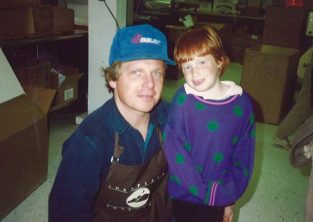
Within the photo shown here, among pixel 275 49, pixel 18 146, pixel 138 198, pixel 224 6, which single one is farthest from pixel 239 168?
A: pixel 224 6

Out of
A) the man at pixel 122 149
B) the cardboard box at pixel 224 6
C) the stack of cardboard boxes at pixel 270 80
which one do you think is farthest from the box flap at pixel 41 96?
the cardboard box at pixel 224 6

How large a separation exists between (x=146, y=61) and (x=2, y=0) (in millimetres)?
1832

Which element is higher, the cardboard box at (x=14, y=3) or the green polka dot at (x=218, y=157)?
the cardboard box at (x=14, y=3)

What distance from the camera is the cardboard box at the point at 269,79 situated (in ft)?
10.8

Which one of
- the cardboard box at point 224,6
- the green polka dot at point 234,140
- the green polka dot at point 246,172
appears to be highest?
the cardboard box at point 224,6

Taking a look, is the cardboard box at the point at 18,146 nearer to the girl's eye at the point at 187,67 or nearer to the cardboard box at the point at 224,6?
the girl's eye at the point at 187,67

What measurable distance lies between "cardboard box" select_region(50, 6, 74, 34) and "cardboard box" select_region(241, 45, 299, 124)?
5.83 feet

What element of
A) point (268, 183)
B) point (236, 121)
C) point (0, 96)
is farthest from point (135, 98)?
point (268, 183)

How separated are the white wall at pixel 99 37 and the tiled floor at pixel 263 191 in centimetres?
42

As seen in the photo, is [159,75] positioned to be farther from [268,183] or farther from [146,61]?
[268,183]

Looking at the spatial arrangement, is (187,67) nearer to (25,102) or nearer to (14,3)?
(25,102)

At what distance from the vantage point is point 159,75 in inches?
41.0

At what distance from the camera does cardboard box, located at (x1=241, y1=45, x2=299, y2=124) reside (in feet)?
10.8

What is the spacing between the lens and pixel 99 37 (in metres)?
2.73
